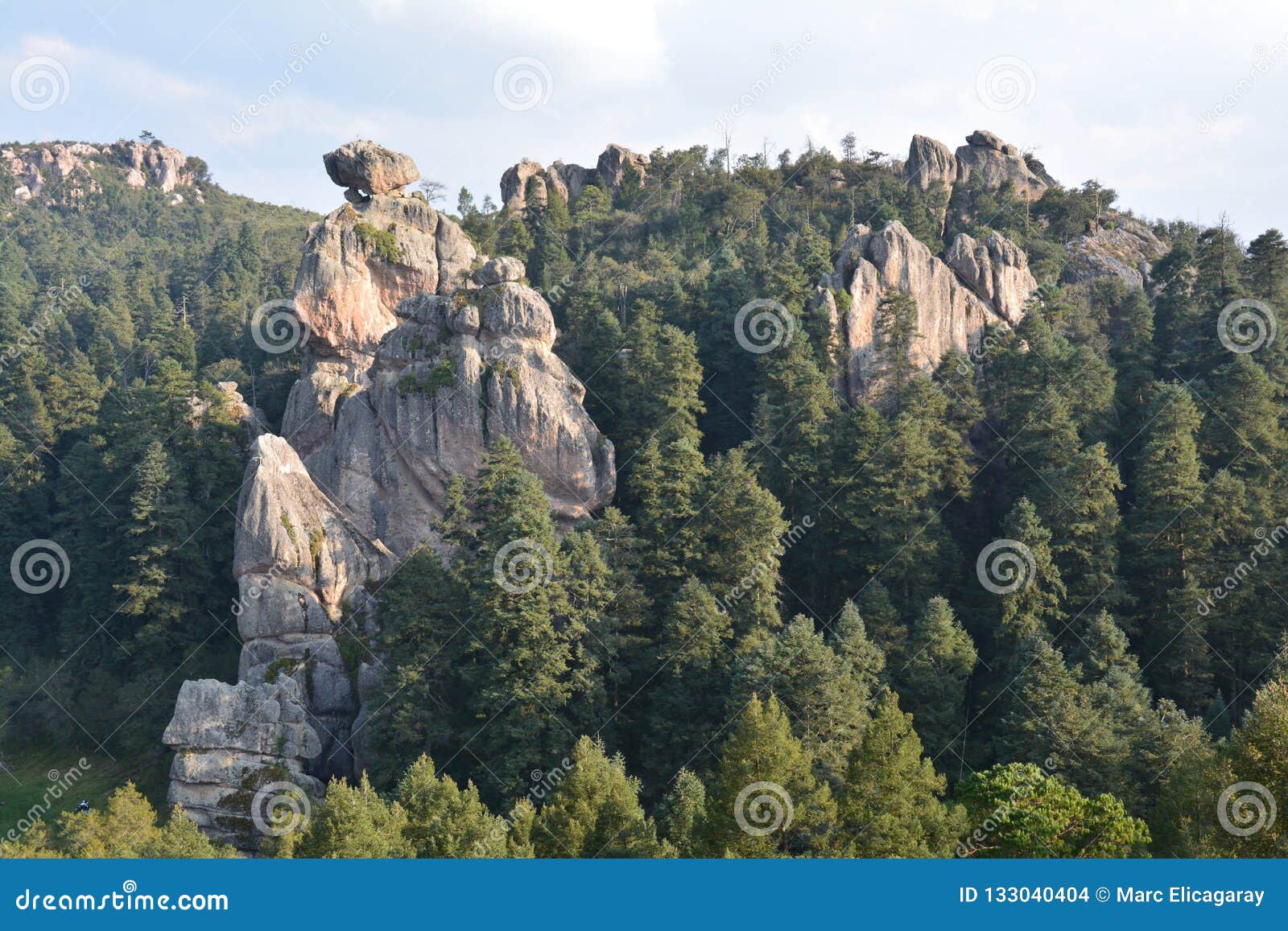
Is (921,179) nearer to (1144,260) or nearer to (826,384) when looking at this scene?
(1144,260)

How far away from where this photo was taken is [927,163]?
70.5 m

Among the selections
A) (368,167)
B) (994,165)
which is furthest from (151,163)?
(994,165)

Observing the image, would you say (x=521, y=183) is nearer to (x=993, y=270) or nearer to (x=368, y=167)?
(x=368, y=167)

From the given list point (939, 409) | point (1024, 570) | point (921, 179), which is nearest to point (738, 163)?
point (921, 179)

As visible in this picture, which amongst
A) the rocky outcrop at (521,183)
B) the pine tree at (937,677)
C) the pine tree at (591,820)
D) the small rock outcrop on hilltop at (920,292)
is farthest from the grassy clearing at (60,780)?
the rocky outcrop at (521,183)

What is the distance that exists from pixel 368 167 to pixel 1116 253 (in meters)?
44.8

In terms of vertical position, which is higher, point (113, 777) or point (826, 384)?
point (826, 384)

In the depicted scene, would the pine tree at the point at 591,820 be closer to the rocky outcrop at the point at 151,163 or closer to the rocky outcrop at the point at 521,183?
the rocky outcrop at the point at 521,183

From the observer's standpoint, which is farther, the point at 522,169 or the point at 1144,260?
the point at 522,169

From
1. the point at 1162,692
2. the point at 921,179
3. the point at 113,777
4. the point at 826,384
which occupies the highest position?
the point at 921,179

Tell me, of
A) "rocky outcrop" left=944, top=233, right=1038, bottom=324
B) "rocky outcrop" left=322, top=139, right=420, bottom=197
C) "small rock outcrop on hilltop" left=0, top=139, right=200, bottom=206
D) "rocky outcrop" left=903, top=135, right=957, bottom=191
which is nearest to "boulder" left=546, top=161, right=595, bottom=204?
"rocky outcrop" left=903, top=135, right=957, bottom=191

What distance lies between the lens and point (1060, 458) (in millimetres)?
39031

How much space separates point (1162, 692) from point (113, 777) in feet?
119

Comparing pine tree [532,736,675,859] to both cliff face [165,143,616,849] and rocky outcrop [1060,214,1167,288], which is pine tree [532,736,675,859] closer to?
cliff face [165,143,616,849]
